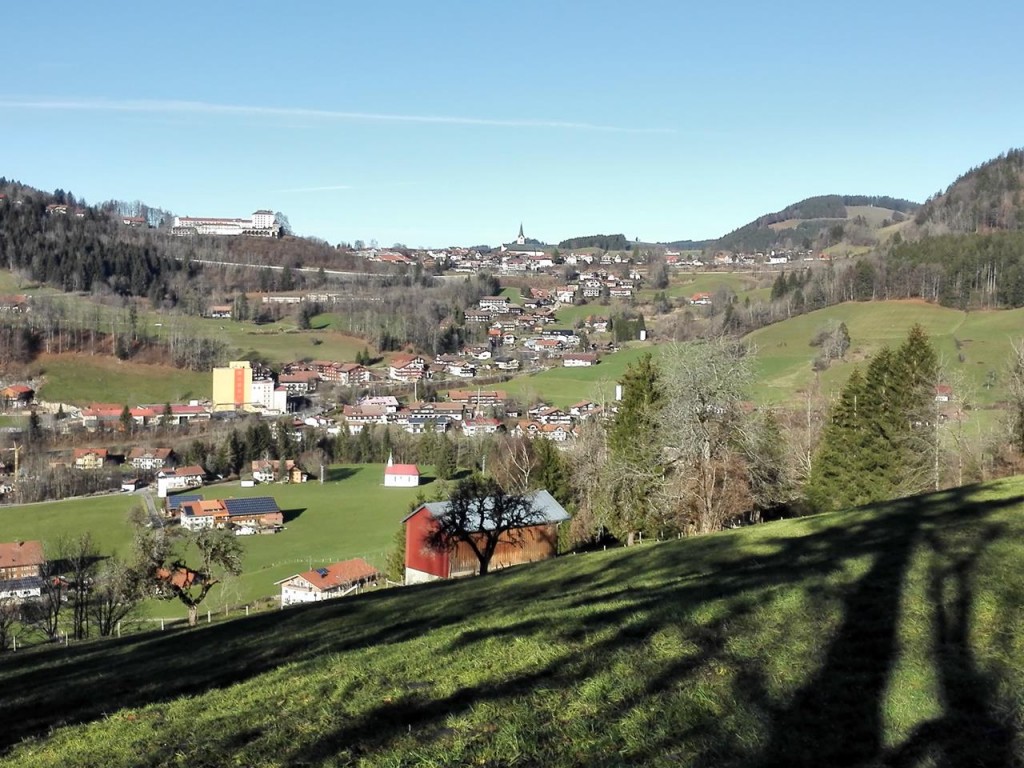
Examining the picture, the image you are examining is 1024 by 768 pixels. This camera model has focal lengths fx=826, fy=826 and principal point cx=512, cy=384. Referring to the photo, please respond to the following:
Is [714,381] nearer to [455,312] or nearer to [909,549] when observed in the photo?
[909,549]

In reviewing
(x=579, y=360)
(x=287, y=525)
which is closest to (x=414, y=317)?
(x=579, y=360)

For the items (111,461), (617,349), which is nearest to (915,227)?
(617,349)

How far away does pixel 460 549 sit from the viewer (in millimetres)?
32062

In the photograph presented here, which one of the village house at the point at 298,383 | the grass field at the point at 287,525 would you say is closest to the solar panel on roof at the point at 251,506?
the grass field at the point at 287,525

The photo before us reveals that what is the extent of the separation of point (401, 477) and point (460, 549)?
42.6 m

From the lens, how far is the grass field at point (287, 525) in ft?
157

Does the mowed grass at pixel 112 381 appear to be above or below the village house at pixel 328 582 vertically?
above

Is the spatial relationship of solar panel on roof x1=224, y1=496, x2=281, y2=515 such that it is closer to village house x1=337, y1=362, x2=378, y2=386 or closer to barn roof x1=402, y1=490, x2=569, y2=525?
barn roof x1=402, y1=490, x2=569, y2=525

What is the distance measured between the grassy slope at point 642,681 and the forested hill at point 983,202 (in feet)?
475

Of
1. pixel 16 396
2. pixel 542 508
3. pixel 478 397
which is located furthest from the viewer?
pixel 478 397

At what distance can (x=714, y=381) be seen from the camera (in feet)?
83.0

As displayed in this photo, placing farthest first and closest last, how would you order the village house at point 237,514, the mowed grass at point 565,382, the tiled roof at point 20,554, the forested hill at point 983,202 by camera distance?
the forested hill at point 983,202
the mowed grass at point 565,382
the village house at point 237,514
the tiled roof at point 20,554

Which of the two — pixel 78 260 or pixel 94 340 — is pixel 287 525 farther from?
pixel 78 260

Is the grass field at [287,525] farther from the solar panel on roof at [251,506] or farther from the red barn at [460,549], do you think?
the red barn at [460,549]
